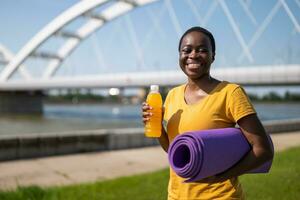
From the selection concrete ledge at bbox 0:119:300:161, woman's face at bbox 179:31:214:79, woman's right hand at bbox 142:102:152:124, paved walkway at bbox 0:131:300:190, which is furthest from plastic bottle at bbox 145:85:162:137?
concrete ledge at bbox 0:119:300:161

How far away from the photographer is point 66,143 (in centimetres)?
730

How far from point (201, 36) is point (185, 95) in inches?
9.7

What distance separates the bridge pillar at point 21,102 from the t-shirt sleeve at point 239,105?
50879 millimetres

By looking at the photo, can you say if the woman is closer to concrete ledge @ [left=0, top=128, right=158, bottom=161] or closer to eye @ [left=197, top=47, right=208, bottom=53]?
eye @ [left=197, top=47, right=208, bottom=53]

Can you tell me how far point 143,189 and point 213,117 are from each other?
3069 millimetres

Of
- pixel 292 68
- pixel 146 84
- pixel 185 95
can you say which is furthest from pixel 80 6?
pixel 185 95

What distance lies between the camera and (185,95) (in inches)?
65.8

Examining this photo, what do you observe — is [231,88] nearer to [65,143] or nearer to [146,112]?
[146,112]

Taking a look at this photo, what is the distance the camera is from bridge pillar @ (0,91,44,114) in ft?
164

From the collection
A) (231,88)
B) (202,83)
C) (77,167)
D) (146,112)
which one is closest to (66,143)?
(77,167)

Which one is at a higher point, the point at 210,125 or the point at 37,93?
the point at 210,125

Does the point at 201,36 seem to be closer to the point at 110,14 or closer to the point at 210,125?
the point at 210,125

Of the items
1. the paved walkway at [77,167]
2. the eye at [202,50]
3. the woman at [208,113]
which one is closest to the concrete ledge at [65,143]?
the paved walkway at [77,167]

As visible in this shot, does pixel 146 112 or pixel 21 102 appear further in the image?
pixel 21 102
